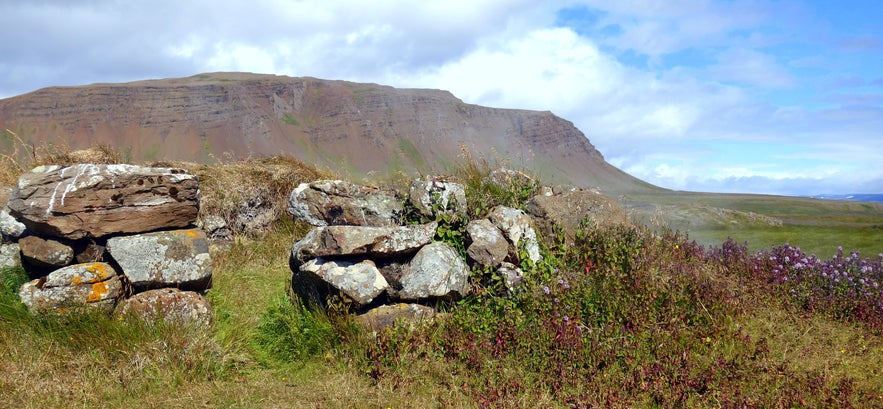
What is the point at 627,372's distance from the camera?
223 inches

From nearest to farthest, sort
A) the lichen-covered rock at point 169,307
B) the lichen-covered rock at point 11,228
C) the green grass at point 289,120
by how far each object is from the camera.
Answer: the lichen-covered rock at point 169,307 → the lichen-covered rock at point 11,228 → the green grass at point 289,120

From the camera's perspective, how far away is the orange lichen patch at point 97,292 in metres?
6.27

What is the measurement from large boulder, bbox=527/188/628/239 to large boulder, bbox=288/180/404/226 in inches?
91.5

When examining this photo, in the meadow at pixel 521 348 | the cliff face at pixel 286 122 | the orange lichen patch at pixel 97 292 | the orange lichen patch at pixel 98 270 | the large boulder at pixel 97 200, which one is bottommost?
the meadow at pixel 521 348

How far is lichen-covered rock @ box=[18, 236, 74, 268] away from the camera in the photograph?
6.61m

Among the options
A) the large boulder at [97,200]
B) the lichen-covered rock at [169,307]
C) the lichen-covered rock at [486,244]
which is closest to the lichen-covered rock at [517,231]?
the lichen-covered rock at [486,244]

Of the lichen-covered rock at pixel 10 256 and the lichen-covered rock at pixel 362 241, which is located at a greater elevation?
the lichen-covered rock at pixel 362 241

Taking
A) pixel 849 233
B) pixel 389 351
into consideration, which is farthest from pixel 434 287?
pixel 849 233

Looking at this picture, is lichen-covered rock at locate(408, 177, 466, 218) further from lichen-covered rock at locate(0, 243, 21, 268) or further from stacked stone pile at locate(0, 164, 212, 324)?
lichen-covered rock at locate(0, 243, 21, 268)

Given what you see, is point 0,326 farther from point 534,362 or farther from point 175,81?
point 175,81

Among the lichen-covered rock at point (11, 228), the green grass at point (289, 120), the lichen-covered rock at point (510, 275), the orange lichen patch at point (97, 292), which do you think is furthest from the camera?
the green grass at point (289, 120)

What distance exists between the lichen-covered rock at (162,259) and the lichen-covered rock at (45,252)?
518mm

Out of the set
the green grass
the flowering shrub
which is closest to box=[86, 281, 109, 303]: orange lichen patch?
the flowering shrub

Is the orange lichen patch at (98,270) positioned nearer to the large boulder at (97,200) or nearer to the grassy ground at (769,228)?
the large boulder at (97,200)
